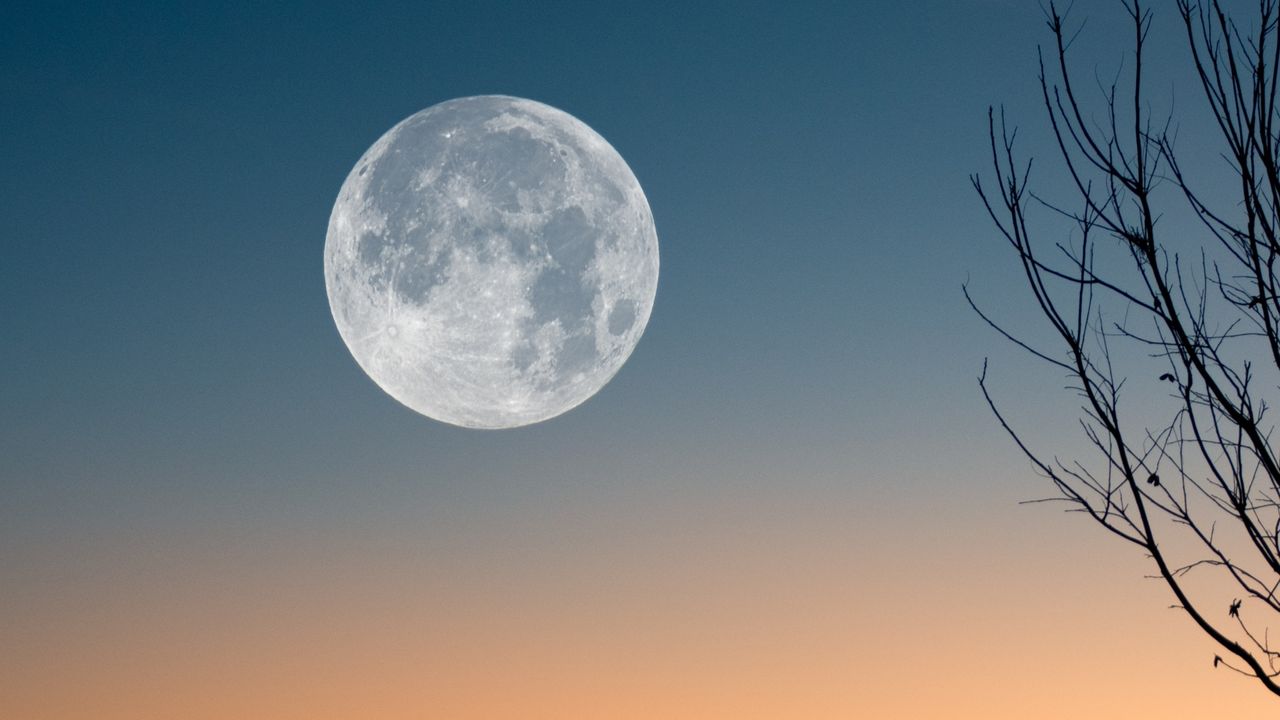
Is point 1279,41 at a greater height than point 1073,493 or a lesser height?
greater

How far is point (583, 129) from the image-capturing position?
1478 centimetres

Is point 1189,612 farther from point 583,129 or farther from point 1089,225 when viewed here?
point 583,129

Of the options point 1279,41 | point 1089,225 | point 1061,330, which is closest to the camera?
point 1279,41

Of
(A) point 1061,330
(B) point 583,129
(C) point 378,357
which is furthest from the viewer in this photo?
(B) point 583,129

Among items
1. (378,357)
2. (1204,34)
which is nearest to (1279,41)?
(1204,34)

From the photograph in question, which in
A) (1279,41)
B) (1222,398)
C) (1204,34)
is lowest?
(1222,398)

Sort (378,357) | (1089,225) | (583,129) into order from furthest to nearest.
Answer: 1. (583,129)
2. (378,357)
3. (1089,225)

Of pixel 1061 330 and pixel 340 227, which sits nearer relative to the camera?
pixel 1061 330

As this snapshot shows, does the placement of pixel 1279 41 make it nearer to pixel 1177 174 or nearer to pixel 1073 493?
pixel 1177 174

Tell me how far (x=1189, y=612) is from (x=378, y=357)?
35.8 ft

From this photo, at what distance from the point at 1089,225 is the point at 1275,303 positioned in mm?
843

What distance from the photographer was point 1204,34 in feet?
14.3

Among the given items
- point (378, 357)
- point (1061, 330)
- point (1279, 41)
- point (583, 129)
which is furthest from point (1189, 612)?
point (583, 129)

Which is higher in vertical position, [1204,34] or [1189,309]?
[1204,34]
